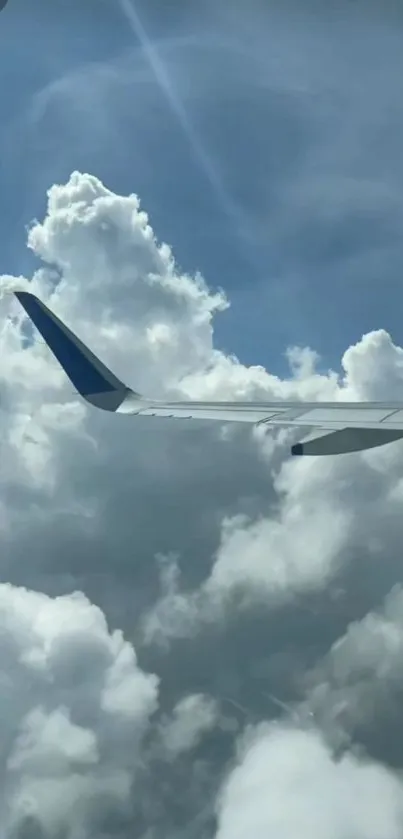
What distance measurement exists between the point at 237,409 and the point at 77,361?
3970mm

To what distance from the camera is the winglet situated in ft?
47.8

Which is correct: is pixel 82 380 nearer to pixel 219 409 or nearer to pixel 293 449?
pixel 219 409

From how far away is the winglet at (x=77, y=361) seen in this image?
14564 millimetres

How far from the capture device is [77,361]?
15125 mm

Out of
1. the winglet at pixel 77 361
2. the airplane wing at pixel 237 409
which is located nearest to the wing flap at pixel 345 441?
the airplane wing at pixel 237 409

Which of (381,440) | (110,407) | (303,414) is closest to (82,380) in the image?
→ (110,407)

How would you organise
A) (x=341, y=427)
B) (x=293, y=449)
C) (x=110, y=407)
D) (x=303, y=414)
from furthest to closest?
(x=110, y=407) → (x=303, y=414) → (x=341, y=427) → (x=293, y=449)

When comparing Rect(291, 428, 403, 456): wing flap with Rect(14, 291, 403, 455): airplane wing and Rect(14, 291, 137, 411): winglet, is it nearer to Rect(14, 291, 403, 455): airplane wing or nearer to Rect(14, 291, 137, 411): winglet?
Rect(14, 291, 403, 455): airplane wing

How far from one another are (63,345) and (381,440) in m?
8.15

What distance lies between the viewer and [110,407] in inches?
605

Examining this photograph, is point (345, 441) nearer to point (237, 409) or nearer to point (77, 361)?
point (237, 409)

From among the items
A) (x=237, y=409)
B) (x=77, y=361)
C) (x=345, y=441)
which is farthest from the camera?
(x=77, y=361)

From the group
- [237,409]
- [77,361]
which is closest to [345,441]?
[237,409]

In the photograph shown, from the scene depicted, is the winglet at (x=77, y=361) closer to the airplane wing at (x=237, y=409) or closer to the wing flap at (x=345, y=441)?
the airplane wing at (x=237, y=409)
